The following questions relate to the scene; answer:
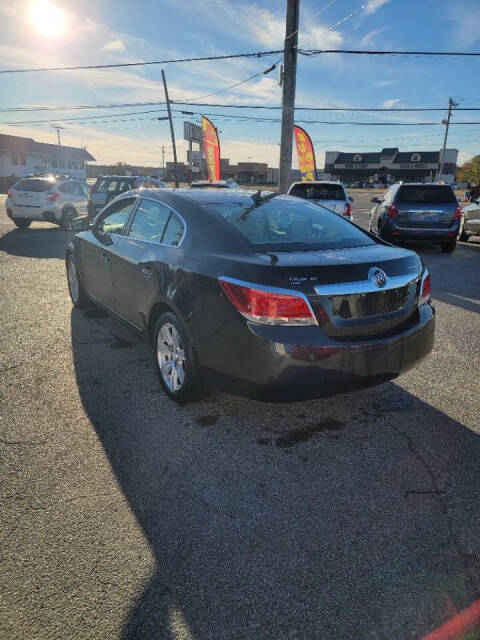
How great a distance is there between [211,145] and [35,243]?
16.1 metres

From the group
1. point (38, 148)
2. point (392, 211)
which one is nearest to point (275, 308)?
point (392, 211)

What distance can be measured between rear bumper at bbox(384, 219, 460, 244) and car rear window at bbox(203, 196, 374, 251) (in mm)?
7931

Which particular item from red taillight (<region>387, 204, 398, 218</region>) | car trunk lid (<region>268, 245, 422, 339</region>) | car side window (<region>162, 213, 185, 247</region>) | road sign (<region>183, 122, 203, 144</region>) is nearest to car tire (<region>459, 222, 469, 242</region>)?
red taillight (<region>387, 204, 398, 218</region>)

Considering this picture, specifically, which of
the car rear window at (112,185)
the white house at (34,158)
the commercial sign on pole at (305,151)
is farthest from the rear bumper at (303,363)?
the white house at (34,158)

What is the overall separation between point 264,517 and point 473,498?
117cm

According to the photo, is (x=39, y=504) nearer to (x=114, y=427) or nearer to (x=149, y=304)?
(x=114, y=427)

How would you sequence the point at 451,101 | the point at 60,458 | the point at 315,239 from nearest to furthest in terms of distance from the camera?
the point at 60,458 < the point at 315,239 < the point at 451,101

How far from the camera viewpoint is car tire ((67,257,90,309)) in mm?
5523

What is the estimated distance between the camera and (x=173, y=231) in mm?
3490

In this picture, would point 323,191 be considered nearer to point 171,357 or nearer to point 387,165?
point 171,357

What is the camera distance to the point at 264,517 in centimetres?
229

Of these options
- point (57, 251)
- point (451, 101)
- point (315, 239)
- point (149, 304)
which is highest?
point (451, 101)

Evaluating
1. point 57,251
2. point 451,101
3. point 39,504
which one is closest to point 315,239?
point 39,504

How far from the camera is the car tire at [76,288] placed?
552 centimetres
